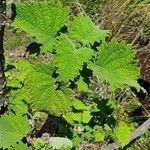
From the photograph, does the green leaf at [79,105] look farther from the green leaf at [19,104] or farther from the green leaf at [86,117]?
the green leaf at [19,104]

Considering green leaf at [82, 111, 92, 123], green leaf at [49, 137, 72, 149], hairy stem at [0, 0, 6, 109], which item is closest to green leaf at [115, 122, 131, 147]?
green leaf at [82, 111, 92, 123]

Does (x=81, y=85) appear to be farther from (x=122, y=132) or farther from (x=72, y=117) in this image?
(x=122, y=132)

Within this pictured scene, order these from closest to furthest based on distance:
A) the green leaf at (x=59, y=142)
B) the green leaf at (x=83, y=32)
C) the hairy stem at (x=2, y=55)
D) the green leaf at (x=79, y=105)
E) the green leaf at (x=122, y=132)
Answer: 1. the hairy stem at (x=2, y=55)
2. the green leaf at (x=83, y=32)
3. the green leaf at (x=59, y=142)
4. the green leaf at (x=79, y=105)
5. the green leaf at (x=122, y=132)

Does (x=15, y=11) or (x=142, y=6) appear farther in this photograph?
(x=142, y=6)

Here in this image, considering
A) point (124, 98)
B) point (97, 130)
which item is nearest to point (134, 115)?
point (124, 98)

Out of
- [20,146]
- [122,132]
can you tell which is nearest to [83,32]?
[20,146]

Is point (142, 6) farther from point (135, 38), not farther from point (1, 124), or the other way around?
point (1, 124)

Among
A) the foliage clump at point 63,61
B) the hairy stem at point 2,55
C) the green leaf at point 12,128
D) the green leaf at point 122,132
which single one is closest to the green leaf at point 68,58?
the foliage clump at point 63,61
